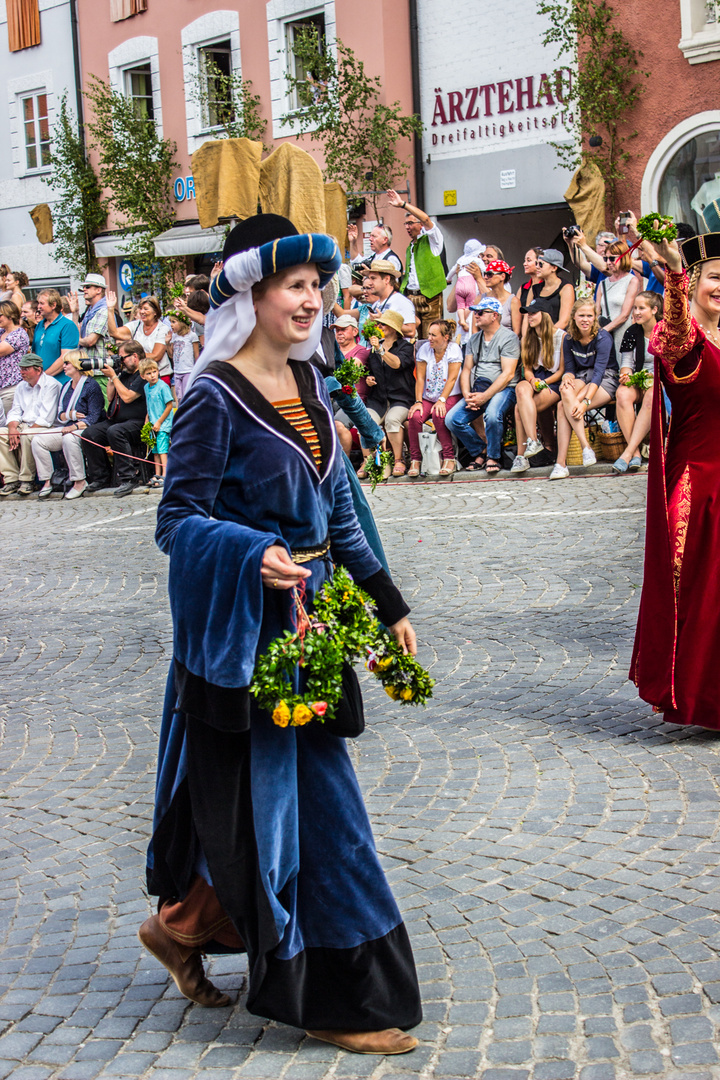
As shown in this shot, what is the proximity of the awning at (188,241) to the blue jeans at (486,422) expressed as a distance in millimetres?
9742

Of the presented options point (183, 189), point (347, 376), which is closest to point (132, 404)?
point (347, 376)

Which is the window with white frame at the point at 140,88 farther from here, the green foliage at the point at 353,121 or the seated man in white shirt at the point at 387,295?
the seated man in white shirt at the point at 387,295

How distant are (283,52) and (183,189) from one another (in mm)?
3499

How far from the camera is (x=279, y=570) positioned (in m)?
3.05

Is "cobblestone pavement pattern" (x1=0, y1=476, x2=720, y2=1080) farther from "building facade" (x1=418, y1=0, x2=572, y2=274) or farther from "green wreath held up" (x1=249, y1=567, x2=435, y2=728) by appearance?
"building facade" (x1=418, y1=0, x2=572, y2=274)

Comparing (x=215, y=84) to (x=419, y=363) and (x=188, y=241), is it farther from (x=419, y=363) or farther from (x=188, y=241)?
(x=419, y=363)

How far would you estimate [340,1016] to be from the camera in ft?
10.6

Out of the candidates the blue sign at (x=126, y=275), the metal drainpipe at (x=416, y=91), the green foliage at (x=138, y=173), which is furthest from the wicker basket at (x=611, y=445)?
the blue sign at (x=126, y=275)

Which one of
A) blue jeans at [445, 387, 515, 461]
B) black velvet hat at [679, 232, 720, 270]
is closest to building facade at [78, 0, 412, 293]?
blue jeans at [445, 387, 515, 461]

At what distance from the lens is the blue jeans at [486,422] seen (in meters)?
13.6

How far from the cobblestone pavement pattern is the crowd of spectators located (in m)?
3.93

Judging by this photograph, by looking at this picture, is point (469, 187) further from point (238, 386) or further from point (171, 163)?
point (238, 386)

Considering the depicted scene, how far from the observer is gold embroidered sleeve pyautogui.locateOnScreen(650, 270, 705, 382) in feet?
17.4

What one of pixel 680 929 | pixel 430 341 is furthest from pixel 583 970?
pixel 430 341
